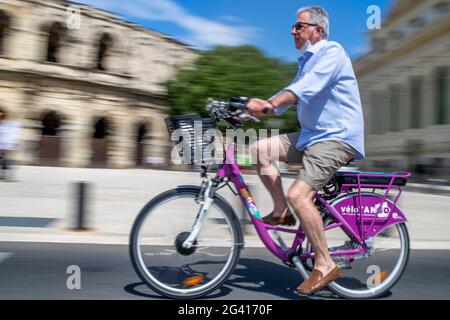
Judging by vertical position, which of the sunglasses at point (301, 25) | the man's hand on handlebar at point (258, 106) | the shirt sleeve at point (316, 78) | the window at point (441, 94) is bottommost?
the man's hand on handlebar at point (258, 106)

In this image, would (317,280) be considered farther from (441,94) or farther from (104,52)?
(104,52)

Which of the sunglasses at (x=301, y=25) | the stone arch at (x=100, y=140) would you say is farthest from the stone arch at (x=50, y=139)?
the sunglasses at (x=301, y=25)

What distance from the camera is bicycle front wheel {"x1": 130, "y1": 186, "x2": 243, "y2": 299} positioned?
339 cm

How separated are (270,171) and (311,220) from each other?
46 cm

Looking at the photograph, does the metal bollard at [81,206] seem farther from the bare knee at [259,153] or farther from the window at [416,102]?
the window at [416,102]

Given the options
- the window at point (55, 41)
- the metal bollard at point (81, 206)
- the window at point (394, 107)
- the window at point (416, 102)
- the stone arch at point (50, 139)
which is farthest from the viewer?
the window at point (394, 107)

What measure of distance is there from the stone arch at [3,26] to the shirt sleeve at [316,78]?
2717 centimetres

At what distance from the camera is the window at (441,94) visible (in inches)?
1065

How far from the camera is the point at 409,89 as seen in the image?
31.5m

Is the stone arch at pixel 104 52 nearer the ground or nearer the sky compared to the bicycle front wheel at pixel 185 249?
nearer the sky

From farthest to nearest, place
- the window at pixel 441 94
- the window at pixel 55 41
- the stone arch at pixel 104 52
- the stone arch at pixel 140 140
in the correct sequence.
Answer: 1. the stone arch at pixel 140 140
2. the stone arch at pixel 104 52
3. the window at pixel 55 41
4. the window at pixel 441 94

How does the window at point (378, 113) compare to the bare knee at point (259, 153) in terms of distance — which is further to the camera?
the window at point (378, 113)
